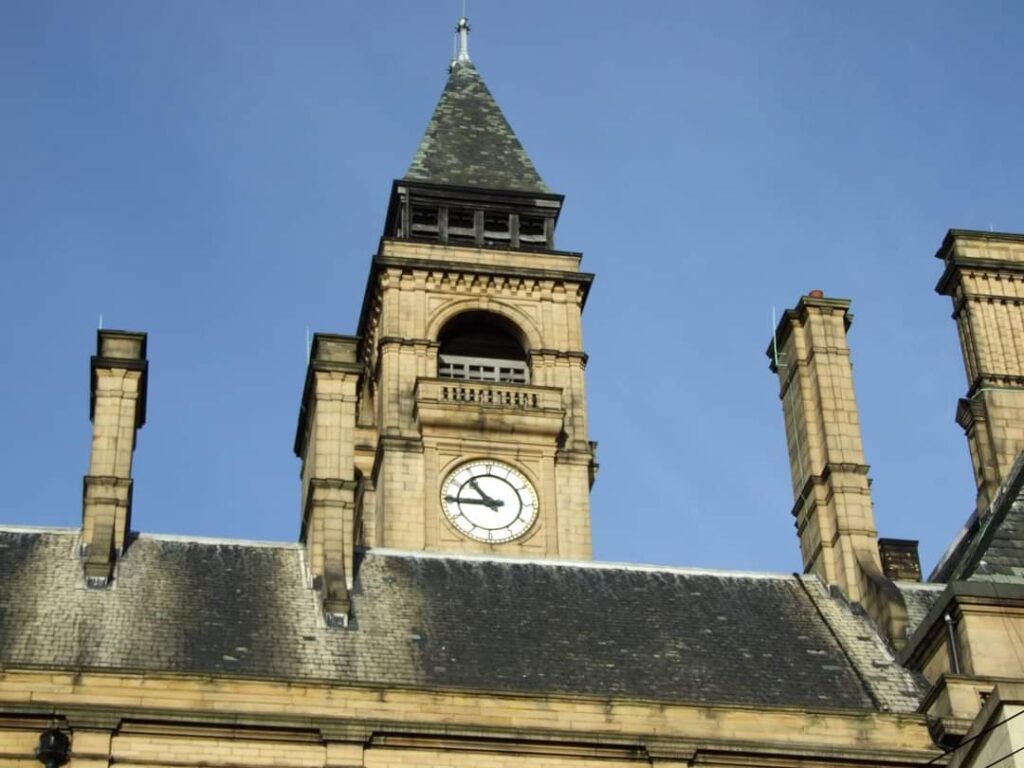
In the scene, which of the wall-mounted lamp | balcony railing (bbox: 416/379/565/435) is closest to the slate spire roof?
balcony railing (bbox: 416/379/565/435)

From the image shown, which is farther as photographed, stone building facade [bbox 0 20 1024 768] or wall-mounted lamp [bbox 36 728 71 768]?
stone building facade [bbox 0 20 1024 768]

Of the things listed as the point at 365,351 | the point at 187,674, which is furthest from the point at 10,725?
the point at 365,351

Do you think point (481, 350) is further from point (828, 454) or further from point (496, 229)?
point (828, 454)

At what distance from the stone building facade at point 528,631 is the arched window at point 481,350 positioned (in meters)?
13.1

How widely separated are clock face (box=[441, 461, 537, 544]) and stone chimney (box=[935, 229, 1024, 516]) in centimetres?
1255

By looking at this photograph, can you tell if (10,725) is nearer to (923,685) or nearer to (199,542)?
(199,542)

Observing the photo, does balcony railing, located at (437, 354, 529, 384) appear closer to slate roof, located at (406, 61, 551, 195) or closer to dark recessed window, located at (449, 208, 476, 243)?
dark recessed window, located at (449, 208, 476, 243)

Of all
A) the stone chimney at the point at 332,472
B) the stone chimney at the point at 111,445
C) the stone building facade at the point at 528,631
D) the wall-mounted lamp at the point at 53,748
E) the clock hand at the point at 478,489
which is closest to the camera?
the wall-mounted lamp at the point at 53,748

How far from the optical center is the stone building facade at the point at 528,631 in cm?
3116

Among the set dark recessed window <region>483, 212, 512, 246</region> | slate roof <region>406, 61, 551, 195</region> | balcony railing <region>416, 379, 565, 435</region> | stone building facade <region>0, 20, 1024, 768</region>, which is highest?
slate roof <region>406, 61, 551, 195</region>

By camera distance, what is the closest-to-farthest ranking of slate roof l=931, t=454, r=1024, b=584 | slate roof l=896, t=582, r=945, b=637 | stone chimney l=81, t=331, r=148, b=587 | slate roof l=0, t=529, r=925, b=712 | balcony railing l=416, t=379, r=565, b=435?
slate roof l=0, t=529, r=925, b=712 < slate roof l=931, t=454, r=1024, b=584 < stone chimney l=81, t=331, r=148, b=587 < slate roof l=896, t=582, r=945, b=637 < balcony railing l=416, t=379, r=565, b=435

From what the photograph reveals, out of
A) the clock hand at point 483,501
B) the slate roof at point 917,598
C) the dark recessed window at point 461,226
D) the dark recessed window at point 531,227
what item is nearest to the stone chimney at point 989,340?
the slate roof at point 917,598

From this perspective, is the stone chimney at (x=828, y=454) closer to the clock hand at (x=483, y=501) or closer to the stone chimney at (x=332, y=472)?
the stone chimney at (x=332, y=472)

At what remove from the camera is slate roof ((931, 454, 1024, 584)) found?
3481 centimetres
